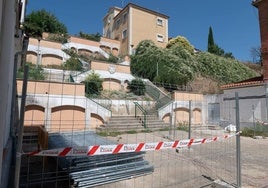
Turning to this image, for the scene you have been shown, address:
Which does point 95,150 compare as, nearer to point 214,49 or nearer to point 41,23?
point 41,23

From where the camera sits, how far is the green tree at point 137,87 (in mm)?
21328

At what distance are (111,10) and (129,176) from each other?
128 feet

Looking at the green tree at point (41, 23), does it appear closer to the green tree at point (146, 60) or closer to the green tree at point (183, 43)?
the green tree at point (146, 60)

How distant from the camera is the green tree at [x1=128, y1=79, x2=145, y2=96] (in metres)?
21.3

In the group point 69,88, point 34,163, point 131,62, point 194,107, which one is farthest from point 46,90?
point 131,62

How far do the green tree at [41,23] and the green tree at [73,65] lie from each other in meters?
8.69

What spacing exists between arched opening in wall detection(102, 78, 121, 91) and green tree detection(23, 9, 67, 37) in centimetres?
1338

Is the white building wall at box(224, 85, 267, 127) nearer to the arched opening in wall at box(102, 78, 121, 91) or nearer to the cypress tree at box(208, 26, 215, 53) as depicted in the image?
the arched opening in wall at box(102, 78, 121, 91)

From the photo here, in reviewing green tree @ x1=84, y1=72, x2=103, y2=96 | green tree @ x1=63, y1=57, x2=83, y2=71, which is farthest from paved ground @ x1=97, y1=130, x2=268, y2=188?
green tree @ x1=63, y1=57, x2=83, y2=71

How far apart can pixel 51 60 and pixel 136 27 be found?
582 inches

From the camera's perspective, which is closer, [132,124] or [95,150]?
[95,150]

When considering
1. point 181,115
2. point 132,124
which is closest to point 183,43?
point 181,115

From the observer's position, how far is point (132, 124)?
1499 cm

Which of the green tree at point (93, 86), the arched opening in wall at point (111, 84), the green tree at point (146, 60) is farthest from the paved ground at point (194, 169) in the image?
the green tree at point (146, 60)
